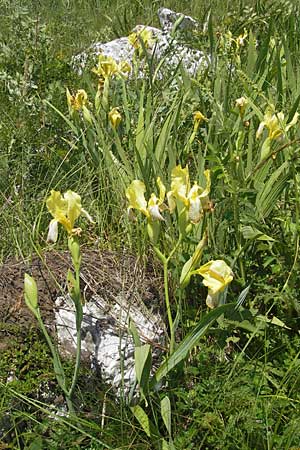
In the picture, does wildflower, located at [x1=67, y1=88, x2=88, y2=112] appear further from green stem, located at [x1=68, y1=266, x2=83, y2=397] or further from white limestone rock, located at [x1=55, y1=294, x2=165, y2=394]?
green stem, located at [x1=68, y1=266, x2=83, y2=397]

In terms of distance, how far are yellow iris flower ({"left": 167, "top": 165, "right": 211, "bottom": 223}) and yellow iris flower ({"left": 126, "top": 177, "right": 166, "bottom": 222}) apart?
24mm

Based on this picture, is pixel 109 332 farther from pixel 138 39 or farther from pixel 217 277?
→ pixel 138 39

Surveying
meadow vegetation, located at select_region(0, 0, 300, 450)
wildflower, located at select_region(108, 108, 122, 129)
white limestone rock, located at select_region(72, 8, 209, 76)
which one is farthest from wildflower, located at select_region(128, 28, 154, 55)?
wildflower, located at select_region(108, 108, 122, 129)

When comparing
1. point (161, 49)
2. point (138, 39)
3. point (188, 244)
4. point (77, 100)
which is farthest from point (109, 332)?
point (161, 49)

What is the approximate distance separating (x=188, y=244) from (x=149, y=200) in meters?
0.31

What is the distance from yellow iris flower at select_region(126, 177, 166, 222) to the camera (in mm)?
1222

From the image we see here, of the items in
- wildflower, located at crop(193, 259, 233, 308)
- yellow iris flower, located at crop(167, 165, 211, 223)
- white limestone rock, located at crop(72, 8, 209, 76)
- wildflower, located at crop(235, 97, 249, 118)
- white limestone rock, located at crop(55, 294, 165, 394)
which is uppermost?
yellow iris flower, located at crop(167, 165, 211, 223)

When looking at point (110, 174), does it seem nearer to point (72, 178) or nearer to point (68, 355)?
point (72, 178)

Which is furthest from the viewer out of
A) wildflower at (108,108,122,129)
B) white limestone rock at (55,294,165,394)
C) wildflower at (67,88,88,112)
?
wildflower at (67,88,88,112)

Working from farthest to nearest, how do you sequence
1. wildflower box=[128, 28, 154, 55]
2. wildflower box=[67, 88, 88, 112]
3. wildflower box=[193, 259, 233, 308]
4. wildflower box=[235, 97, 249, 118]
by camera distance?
wildflower box=[128, 28, 154, 55] < wildflower box=[67, 88, 88, 112] < wildflower box=[235, 97, 249, 118] < wildflower box=[193, 259, 233, 308]

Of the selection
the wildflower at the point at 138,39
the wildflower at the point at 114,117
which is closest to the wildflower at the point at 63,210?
the wildflower at the point at 114,117

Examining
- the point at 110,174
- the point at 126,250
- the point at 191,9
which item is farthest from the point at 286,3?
the point at 191,9

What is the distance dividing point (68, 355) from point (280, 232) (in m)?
0.62

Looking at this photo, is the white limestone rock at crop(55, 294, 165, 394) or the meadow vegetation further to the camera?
the white limestone rock at crop(55, 294, 165, 394)
